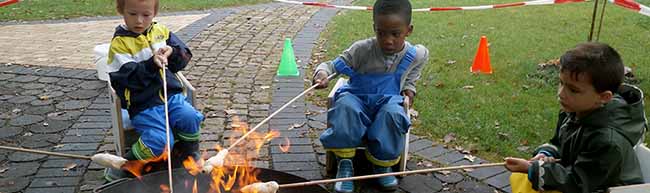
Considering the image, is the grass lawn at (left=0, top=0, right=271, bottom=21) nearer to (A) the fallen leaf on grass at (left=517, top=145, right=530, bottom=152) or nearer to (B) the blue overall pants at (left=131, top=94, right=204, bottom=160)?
(B) the blue overall pants at (left=131, top=94, right=204, bottom=160)

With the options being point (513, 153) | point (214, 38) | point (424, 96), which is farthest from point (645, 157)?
point (214, 38)

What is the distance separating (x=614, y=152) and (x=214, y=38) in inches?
252

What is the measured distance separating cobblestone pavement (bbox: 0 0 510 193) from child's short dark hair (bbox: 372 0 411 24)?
1141 millimetres

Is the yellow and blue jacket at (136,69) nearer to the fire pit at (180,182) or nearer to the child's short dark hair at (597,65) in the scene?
the fire pit at (180,182)

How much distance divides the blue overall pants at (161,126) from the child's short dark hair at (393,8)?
1371 mm

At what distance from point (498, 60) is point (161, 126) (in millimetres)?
4703

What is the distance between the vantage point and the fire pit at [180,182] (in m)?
3.12

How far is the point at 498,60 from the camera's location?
7.30 metres

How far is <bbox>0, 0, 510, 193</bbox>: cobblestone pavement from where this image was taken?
4129 mm

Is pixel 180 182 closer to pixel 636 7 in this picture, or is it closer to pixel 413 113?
pixel 413 113

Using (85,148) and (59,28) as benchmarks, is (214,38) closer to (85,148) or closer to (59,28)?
(59,28)

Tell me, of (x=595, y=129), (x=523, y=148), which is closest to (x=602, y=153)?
(x=595, y=129)

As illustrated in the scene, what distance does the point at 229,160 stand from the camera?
4273 millimetres

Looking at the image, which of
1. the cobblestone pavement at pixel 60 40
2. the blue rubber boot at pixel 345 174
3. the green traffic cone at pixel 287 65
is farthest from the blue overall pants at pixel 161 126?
the cobblestone pavement at pixel 60 40
